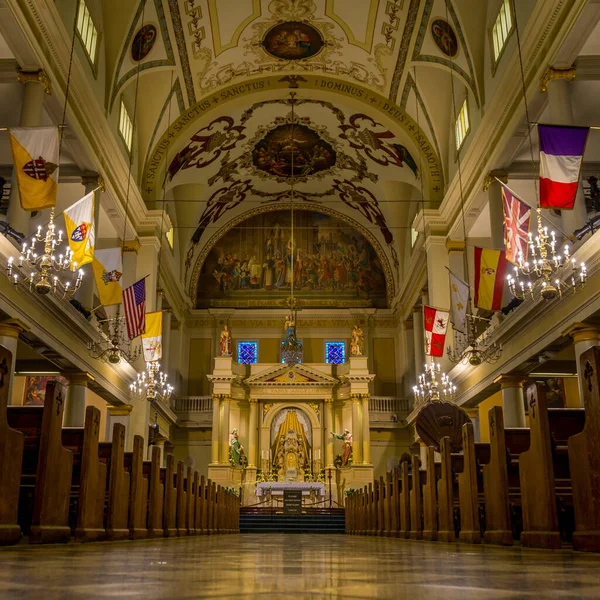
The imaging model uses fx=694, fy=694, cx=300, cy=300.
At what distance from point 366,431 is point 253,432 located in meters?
4.17

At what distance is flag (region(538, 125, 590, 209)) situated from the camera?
9.46m

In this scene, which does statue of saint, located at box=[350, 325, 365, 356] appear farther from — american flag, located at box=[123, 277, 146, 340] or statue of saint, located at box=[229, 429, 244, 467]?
american flag, located at box=[123, 277, 146, 340]

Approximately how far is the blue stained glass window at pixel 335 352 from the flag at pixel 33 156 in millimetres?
19197

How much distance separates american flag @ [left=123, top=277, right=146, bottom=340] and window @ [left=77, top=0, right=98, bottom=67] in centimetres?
511

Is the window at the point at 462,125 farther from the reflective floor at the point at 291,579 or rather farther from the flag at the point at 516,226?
the reflective floor at the point at 291,579

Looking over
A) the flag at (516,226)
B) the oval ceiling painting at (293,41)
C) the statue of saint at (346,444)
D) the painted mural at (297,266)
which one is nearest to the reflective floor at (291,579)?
the flag at (516,226)

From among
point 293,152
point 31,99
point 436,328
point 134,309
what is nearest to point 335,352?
point 293,152

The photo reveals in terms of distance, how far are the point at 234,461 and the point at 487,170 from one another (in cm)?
1374

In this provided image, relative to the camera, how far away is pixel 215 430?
2475 cm

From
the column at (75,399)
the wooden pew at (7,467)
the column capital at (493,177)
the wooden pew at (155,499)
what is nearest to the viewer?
the wooden pew at (7,467)

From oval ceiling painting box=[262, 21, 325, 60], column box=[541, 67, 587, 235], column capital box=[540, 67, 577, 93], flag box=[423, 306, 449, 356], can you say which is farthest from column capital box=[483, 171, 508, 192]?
oval ceiling painting box=[262, 21, 325, 60]

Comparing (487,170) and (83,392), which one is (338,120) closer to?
(487,170)

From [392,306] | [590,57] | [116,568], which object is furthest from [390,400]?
[116,568]

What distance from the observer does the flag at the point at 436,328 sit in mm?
16297
